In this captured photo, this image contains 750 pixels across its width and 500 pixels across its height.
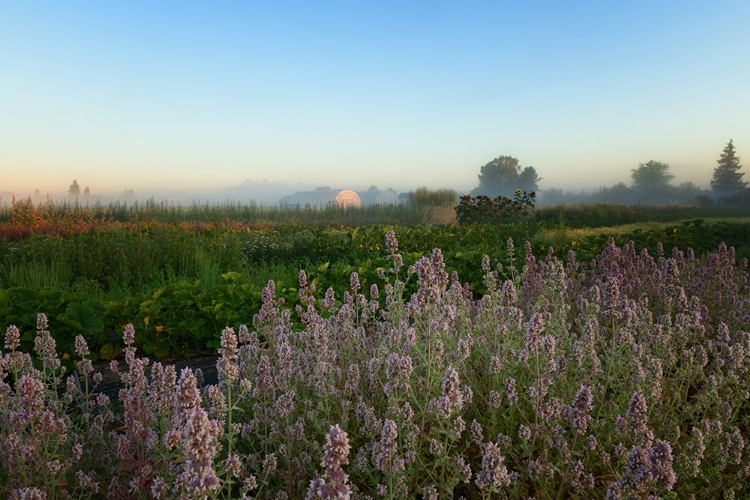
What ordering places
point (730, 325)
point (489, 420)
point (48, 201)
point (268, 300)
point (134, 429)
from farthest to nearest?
point (48, 201)
point (730, 325)
point (268, 300)
point (489, 420)
point (134, 429)

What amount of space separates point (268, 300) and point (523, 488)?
2.01 meters

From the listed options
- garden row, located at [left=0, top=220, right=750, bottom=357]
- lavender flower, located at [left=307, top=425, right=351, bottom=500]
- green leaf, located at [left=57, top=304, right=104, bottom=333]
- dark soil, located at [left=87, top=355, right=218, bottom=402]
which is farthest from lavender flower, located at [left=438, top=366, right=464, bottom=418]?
green leaf, located at [left=57, top=304, right=104, bottom=333]

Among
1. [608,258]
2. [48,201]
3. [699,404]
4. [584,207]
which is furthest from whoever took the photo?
[584,207]

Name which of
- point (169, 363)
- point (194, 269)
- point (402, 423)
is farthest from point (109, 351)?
point (402, 423)

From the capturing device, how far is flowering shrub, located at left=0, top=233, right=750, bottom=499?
2012 millimetres

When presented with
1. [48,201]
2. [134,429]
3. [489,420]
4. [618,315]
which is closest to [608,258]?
[618,315]

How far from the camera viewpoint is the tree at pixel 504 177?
337ft

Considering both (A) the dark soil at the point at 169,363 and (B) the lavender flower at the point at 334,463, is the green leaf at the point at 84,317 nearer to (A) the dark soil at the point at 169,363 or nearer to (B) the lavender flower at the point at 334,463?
(A) the dark soil at the point at 169,363

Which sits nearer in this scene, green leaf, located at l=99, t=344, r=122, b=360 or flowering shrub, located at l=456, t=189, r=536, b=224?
green leaf, located at l=99, t=344, r=122, b=360

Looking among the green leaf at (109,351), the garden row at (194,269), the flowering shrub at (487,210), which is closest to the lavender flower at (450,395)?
the garden row at (194,269)

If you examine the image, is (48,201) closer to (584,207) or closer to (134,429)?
(134,429)

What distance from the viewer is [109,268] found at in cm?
903

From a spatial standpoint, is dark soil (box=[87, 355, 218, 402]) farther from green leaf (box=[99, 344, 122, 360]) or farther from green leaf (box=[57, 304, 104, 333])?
green leaf (box=[57, 304, 104, 333])

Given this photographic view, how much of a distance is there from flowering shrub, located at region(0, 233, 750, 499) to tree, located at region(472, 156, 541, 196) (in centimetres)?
10079
